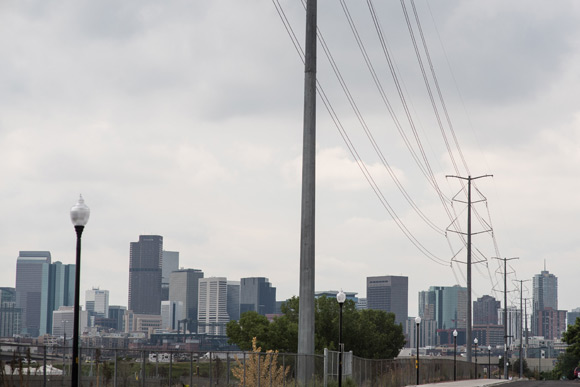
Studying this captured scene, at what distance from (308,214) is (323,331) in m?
89.4

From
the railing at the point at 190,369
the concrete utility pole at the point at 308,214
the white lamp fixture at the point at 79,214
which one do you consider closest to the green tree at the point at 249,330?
the railing at the point at 190,369

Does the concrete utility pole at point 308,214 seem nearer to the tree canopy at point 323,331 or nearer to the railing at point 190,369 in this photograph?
the railing at point 190,369

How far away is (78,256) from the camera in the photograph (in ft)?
66.9

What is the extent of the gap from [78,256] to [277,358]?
20720 mm

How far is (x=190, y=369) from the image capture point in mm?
29953

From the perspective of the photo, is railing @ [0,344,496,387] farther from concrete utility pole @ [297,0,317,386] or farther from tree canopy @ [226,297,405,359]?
tree canopy @ [226,297,405,359]

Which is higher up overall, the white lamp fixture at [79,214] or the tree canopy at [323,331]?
the white lamp fixture at [79,214]

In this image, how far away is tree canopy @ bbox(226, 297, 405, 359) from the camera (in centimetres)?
12064

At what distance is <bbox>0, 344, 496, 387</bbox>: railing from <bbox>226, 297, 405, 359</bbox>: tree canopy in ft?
177

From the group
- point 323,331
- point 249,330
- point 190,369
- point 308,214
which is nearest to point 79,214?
point 190,369

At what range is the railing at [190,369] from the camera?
1060 inches

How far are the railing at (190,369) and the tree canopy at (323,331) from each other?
53.8 metres

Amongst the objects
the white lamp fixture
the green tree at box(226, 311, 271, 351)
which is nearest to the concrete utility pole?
the white lamp fixture

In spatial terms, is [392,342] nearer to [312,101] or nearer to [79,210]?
[312,101]
